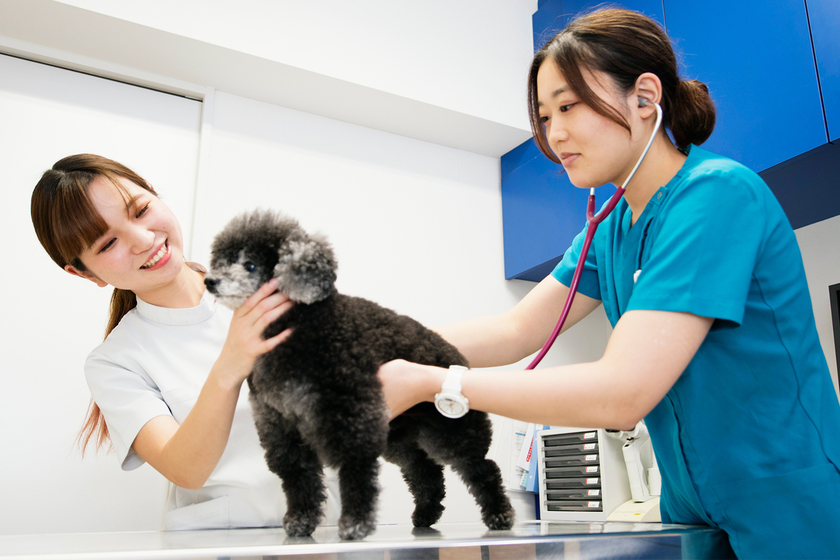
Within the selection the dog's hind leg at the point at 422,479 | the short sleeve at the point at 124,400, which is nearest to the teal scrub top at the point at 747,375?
the dog's hind leg at the point at 422,479

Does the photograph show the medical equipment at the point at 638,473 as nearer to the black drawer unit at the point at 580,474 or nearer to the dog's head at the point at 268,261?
the black drawer unit at the point at 580,474

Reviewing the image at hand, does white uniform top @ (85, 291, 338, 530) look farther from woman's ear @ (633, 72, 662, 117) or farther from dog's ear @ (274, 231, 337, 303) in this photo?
woman's ear @ (633, 72, 662, 117)

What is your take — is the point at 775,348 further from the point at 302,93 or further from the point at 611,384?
the point at 302,93

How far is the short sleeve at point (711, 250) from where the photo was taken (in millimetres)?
696

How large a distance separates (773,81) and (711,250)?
137 cm

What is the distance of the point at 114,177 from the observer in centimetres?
115

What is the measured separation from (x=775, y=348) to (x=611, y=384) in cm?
25

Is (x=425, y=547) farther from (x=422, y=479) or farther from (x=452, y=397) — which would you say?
(x=422, y=479)

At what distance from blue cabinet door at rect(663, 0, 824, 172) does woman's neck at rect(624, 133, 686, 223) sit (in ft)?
3.33

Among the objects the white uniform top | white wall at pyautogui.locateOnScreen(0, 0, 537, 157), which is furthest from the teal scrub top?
white wall at pyautogui.locateOnScreen(0, 0, 537, 157)

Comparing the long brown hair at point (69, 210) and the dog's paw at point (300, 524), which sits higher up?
the long brown hair at point (69, 210)

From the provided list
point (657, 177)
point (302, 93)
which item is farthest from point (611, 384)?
point (302, 93)

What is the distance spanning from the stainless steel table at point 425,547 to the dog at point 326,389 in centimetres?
6

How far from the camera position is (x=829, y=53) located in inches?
61.7
